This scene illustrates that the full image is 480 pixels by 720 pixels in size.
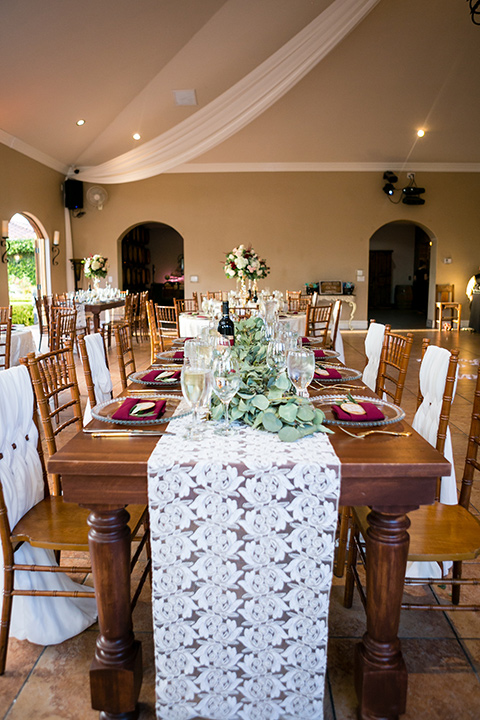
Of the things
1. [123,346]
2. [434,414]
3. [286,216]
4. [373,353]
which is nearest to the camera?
[434,414]

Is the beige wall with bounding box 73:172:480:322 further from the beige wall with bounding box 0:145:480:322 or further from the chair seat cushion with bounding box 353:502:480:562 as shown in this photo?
the chair seat cushion with bounding box 353:502:480:562

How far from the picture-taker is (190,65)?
27.5ft

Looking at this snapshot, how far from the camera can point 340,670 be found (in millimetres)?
1808

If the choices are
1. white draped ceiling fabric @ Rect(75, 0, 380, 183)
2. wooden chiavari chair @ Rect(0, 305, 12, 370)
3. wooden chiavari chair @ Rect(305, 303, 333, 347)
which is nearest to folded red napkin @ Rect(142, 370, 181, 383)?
Result: wooden chiavari chair @ Rect(0, 305, 12, 370)

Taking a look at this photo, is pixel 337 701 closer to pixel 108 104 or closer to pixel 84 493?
pixel 84 493

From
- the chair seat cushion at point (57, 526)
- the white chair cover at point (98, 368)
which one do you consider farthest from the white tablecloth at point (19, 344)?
the chair seat cushion at point (57, 526)

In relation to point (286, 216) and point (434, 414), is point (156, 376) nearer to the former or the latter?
point (434, 414)

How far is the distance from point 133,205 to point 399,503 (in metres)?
11.5

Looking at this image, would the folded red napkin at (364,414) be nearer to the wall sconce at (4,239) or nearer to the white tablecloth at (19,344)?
the white tablecloth at (19,344)

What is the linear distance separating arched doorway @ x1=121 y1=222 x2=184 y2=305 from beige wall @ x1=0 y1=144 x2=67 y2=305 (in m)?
2.60

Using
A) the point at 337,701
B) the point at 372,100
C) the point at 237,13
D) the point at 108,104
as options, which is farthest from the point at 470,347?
the point at 337,701

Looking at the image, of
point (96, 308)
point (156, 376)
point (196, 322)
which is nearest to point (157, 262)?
point (96, 308)

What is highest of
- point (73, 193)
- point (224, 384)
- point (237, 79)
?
point (237, 79)

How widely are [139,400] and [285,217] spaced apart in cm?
1057
